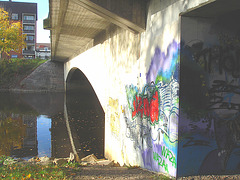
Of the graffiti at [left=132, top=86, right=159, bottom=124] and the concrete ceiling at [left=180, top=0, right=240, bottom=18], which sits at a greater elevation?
the concrete ceiling at [left=180, top=0, right=240, bottom=18]

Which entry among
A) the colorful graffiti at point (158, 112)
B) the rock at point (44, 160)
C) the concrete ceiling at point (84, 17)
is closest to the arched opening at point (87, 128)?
the rock at point (44, 160)

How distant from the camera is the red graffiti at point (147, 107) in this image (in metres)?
5.55

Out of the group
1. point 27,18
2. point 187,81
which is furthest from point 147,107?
point 27,18

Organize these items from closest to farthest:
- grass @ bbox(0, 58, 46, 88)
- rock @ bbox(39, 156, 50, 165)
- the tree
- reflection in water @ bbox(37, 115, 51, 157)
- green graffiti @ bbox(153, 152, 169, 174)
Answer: green graffiti @ bbox(153, 152, 169, 174)
rock @ bbox(39, 156, 50, 165)
reflection in water @ bbox(37, 115, 51, 157)
grass @ bbox(0, 58, 46, 88)
the tree

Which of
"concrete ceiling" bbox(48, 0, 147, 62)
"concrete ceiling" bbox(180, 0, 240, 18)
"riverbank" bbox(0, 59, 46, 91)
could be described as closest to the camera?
"concrete ceiling" bbox(180, 0, 240, 18)

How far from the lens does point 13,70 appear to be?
39750 millimetres

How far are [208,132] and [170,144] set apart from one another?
69 centimetres

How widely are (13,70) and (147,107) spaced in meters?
37.5

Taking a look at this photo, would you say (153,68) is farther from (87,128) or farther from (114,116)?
(87,128)

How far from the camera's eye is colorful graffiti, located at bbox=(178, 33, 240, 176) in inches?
181

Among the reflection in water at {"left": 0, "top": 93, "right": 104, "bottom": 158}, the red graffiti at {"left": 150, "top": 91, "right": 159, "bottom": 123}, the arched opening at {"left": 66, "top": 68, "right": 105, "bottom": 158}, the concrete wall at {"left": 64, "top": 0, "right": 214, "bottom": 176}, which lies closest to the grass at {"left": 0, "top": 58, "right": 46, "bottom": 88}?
the reflection in water at {"left": 0, "top": 93, "right": 104, "bottom": 158}

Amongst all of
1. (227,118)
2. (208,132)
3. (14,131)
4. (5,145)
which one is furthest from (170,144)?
(14,131)

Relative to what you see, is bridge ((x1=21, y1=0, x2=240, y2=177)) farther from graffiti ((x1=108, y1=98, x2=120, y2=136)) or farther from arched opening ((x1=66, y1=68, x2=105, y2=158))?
arched opening ((x1=66, y1=68, x2=105, y2=158))

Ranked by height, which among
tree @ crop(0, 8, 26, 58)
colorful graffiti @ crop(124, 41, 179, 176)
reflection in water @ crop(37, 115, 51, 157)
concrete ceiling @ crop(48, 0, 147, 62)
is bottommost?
reflection in water @ crop(37, 115, 51, 157)
